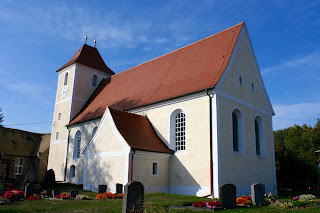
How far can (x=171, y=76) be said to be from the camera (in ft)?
65.6

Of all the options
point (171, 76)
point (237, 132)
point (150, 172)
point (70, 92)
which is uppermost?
point (70, 92)

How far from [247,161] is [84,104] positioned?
16850 millimetres

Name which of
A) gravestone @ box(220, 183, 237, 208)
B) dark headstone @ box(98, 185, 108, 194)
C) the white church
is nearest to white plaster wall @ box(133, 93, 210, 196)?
the white church

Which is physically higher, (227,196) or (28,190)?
(227,196)

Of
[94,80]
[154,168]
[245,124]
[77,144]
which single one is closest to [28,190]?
[154,168]

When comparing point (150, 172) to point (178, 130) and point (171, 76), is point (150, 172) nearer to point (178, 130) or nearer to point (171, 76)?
point (178, 130)

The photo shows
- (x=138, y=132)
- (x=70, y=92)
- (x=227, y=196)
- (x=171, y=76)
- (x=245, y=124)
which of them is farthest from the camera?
(x=70, y=92)

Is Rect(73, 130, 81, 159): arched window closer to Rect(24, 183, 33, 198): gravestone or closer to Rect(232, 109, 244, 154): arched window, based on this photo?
Rect(24, 183, 33, 198): gravestone

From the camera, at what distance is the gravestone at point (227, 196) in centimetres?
1016

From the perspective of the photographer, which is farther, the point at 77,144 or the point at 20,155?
the point at 20,155

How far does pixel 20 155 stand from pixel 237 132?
2300 cm

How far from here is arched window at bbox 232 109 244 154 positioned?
1697 centimetres

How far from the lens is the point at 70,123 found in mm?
25750

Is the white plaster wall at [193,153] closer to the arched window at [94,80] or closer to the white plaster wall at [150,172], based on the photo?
the white plaster wall at [150,172]
